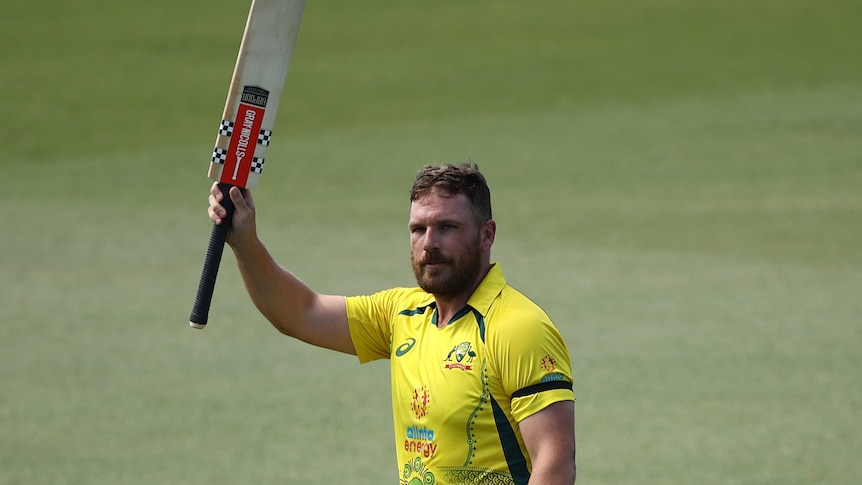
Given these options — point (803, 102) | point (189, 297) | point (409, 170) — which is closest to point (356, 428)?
point (189, 297)

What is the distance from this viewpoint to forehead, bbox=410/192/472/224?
4176 millimetres

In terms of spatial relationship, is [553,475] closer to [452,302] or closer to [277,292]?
[452,302]

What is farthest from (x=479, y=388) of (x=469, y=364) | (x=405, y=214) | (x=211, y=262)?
(x=405, y=214)

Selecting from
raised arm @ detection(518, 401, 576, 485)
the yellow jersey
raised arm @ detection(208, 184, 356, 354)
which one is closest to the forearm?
raised arm @ detection(518, 401, 576, 485)

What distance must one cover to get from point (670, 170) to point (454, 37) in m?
7.68

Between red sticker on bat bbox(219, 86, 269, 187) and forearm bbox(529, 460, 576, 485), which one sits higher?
red sticker on bat bbox(219, 86, 269, 187)

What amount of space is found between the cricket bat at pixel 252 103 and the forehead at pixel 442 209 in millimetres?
748

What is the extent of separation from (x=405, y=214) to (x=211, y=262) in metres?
10.8

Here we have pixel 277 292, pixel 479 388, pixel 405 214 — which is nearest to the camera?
pixel 479 388

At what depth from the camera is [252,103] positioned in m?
4.75

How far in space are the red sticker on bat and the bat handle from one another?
7 centimetres

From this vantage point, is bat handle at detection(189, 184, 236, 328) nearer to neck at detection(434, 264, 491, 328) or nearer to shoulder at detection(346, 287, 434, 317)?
shoulder at detection(346, 287, 434, 317)

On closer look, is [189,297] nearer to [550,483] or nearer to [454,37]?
[550,483]

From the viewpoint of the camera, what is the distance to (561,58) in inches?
882
